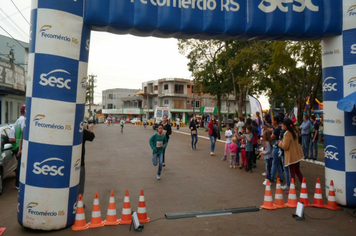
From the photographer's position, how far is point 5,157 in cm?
736

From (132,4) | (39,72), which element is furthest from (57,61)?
(132,4)

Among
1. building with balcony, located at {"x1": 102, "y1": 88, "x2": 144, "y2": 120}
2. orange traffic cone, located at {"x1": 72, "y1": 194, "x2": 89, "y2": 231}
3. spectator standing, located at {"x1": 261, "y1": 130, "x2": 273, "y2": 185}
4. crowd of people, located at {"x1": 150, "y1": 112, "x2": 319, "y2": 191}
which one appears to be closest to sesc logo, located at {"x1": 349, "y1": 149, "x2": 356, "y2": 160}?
crowd of people, located at {"x1": 150, "y1": 112, "x2": 319, "y2": 191}

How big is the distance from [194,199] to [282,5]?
15.9 feet

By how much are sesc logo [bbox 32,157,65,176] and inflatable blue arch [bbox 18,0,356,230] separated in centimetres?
2

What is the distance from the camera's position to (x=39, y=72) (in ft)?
→ 15.7

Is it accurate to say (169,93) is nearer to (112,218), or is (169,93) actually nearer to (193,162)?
(193,162)

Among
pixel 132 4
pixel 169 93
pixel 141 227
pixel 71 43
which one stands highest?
pixel 169 93

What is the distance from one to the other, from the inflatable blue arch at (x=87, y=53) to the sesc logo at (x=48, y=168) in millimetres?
16

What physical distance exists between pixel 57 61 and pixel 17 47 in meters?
28.4

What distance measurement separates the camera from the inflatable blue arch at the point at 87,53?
4777 millimetres

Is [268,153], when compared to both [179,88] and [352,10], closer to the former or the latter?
[352,10]

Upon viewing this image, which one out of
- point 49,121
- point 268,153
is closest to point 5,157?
point 49,121

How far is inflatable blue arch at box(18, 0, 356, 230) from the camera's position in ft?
15.7

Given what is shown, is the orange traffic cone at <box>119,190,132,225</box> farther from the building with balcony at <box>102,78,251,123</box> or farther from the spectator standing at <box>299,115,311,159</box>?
the building with balcony at <box>102,78,251,123</box>
